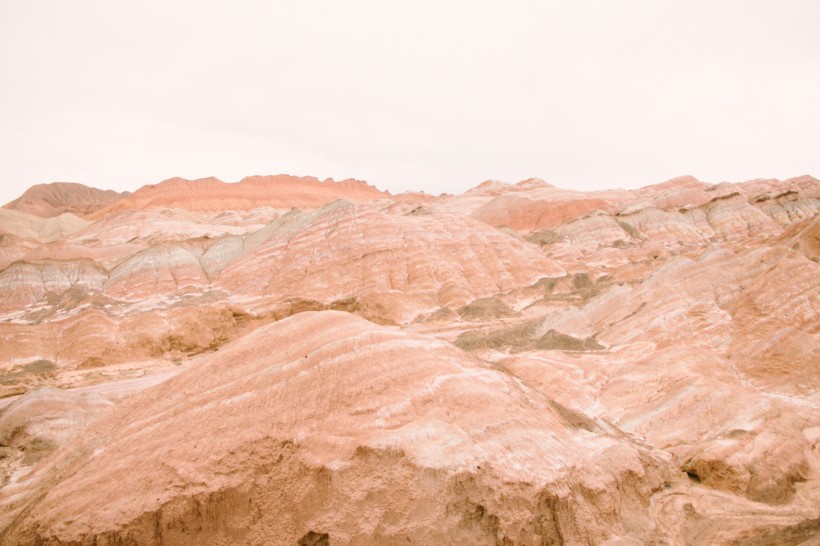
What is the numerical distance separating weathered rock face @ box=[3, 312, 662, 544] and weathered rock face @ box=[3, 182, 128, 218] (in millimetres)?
133857

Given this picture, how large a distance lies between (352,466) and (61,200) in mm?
164841

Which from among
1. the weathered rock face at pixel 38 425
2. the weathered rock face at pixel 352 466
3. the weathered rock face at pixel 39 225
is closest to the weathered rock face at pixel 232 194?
the weathered rock face at pixel 39 225

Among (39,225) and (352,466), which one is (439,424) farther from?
(39,225)

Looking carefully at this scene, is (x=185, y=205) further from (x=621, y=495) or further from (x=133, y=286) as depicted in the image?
(x=621, y=495)

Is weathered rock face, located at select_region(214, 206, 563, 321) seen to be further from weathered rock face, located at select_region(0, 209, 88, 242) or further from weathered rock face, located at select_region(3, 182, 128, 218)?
weathered rock face, located at select_region(3, 182, 128, 218)

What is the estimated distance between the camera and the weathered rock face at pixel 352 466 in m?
6.62

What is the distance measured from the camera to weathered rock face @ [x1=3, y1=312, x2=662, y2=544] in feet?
21.7

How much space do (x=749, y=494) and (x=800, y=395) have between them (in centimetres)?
526

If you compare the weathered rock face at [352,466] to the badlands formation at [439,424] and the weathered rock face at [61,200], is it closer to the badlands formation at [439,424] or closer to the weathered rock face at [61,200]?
the badlands formation at [439,424]

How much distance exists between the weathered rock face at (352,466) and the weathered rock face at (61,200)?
133857 millimetres

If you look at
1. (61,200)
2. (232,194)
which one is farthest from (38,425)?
(61,200)

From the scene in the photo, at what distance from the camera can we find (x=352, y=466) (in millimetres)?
6965

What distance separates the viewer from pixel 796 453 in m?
8.95

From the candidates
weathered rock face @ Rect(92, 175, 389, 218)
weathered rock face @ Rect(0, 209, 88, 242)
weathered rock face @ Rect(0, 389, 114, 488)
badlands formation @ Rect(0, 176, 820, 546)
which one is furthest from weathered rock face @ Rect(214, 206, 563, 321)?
weathered rock face @ Rect(92, 175, 389, 218)
